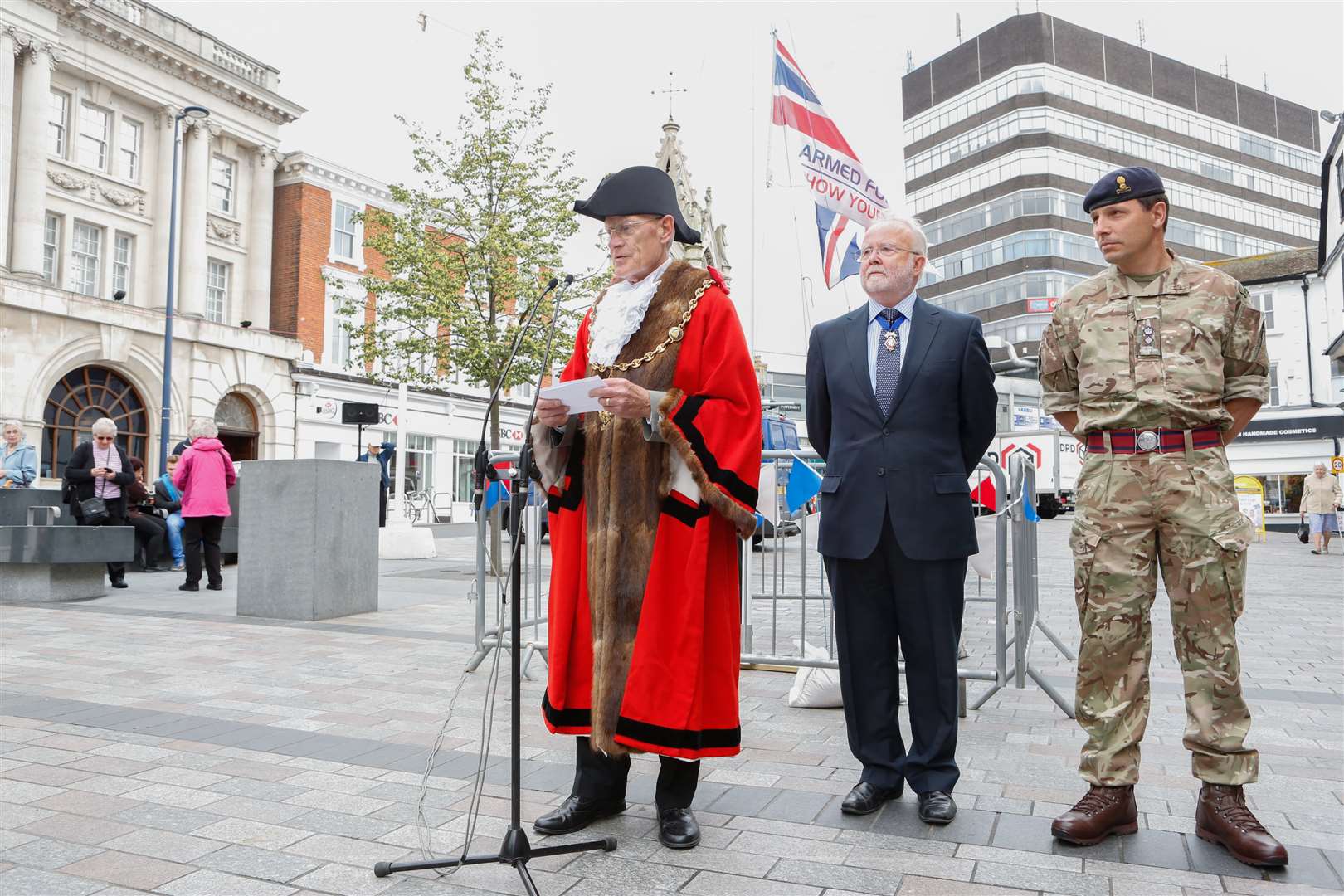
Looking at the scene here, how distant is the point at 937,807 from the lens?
3.38 meters

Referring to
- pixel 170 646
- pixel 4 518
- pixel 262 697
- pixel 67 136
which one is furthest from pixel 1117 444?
pixel 67 136

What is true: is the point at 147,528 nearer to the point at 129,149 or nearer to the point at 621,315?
the point at 621,315

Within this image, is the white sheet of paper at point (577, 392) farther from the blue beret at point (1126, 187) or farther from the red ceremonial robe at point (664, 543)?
the blue beret at point (1126, 187)

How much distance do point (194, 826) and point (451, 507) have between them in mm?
34334

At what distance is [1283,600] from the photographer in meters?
11.4

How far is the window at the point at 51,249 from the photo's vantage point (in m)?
25.7

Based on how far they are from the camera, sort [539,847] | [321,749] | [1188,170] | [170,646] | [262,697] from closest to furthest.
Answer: [539,847] → [321,749] → [262,697] → [170,646] → [1188,170]

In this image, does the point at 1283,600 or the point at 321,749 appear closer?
the point at 321,749

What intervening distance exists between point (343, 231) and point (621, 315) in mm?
32912

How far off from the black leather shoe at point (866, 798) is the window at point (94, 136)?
2926cm

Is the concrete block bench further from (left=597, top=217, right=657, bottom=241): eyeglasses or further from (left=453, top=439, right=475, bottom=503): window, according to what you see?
(left=453, top=439, right=475, bottom=503): window

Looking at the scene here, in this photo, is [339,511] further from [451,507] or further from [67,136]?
[451,507]

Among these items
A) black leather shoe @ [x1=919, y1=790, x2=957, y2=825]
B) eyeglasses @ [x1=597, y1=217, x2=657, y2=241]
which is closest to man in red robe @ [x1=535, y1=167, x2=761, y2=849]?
eyeglasses @ [x1=597, y1=217, x2=657, y2=241]

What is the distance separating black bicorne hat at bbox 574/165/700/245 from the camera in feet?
11.1
